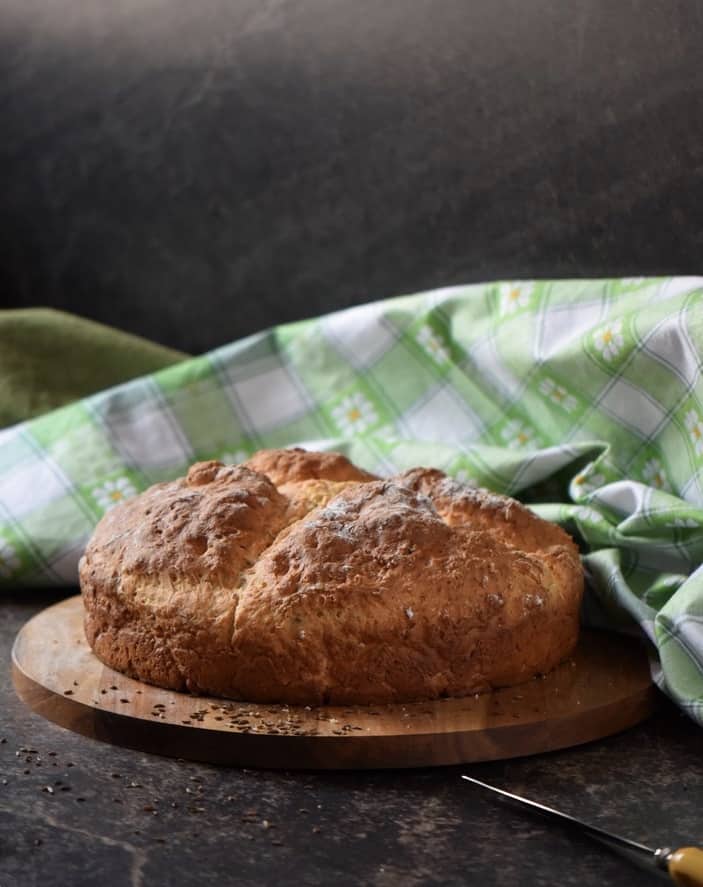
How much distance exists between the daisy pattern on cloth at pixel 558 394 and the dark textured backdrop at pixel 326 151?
20cm

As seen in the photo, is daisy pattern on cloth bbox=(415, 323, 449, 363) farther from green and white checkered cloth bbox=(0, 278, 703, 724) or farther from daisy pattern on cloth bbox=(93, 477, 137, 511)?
daisy pattern on cloth bbox=(93, 477, 137, 511)

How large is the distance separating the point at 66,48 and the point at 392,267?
966 millimetres

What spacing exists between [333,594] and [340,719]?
116 mm

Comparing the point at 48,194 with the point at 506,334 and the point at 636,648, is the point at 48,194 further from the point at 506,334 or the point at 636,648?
the point at 636,648

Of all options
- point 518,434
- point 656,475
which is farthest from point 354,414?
point 656,475

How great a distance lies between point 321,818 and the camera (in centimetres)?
96

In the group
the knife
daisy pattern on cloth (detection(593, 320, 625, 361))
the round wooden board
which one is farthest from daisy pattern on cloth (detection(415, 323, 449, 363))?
the knife

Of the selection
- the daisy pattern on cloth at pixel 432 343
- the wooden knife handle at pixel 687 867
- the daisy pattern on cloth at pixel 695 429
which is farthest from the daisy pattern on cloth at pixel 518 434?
the wooden knife handle at pixel 687 867

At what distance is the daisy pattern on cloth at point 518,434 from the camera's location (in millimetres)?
1645

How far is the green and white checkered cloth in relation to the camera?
139cm

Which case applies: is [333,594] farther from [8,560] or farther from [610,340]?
[8,560]

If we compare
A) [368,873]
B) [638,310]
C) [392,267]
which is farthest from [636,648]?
[392,267]

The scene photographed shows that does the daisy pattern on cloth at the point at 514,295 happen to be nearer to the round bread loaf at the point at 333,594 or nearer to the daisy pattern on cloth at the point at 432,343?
the daisy pattern on cloth at the point at 432,343

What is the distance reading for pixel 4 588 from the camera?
171 centimetres
